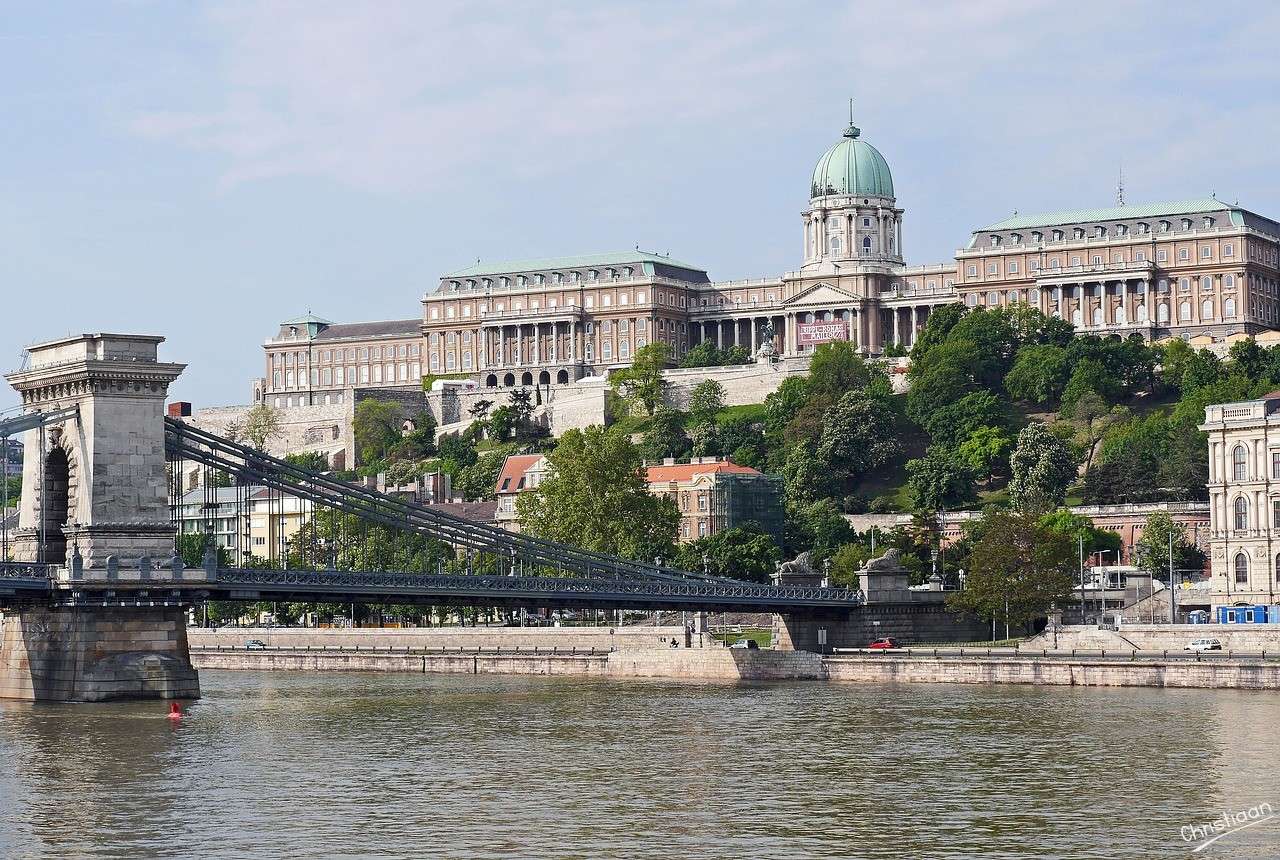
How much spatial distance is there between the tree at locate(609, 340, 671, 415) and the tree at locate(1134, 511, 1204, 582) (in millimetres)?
56948

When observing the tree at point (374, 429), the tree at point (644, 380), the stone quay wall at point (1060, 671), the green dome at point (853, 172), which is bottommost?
the stone quay wall at point (1060, 671)

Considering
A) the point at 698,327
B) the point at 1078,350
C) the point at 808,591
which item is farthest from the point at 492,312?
the point at 808,591

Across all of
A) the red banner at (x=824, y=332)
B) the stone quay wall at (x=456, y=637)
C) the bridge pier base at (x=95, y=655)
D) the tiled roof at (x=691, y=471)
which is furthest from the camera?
the red banner at (x=824, y=332)

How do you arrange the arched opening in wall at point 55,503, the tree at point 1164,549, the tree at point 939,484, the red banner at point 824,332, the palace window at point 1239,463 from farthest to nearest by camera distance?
the red banner at point 824,332 → the tree at point 939,484 → the tree at point 1164,549 → the palace window at point 1239,463 → the arched opening in wall at point 55,503

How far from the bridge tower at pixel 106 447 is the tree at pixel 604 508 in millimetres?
45508

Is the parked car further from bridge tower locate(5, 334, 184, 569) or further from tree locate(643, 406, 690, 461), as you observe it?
tree locate(643, 406, 690, 461)

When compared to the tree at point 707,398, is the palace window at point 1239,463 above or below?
below

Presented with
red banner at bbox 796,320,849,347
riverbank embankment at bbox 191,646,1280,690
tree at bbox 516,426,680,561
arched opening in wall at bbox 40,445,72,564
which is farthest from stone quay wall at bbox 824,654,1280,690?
red banner at bbox 796,320,849,347

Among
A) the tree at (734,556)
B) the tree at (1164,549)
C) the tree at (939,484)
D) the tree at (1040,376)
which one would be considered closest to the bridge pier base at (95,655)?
the tree at (734,556)

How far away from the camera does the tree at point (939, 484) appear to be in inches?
5074

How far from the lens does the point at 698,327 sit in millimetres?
190250

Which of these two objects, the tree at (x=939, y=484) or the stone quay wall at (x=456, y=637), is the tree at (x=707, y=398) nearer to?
the tree at (x=939, y=484)

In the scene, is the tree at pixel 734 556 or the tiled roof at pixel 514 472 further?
the tiled roof at pixel 514 472

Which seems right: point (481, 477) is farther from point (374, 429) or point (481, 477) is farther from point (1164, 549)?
point (1164, 549)
